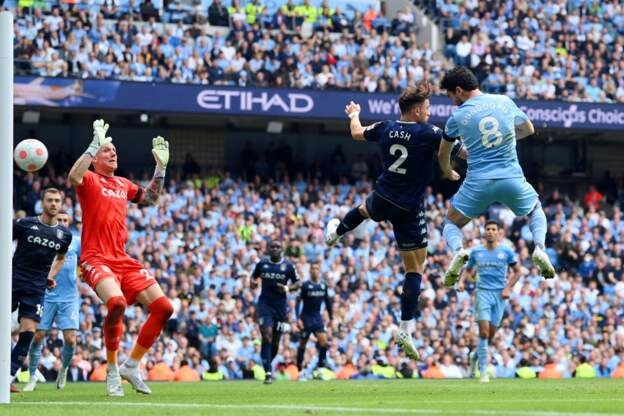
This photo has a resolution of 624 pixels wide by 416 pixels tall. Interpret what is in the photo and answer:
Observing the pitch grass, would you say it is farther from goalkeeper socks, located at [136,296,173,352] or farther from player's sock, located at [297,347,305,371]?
player's sock, located at [297,347,305,371]

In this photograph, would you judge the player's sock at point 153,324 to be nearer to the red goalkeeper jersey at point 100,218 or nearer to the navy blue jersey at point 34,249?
the red goalkeeper jersey at point 100,218

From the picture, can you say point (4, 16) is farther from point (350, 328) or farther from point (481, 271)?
point (350, 328)

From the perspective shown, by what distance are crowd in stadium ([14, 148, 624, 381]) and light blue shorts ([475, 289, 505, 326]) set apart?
5698 mm

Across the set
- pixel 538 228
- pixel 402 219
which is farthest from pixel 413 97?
pixel 538 228

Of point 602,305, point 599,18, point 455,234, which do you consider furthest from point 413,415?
point 599,18

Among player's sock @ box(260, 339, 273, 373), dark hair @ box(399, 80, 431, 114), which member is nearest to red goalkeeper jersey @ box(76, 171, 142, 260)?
dark hair @ box(399, 80, 431, 114)

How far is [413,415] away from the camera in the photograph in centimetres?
1030

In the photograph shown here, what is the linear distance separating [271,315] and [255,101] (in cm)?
1192

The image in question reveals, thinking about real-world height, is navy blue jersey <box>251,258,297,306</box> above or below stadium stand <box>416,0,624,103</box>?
below

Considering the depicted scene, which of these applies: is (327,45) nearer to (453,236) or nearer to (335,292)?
(335,292)

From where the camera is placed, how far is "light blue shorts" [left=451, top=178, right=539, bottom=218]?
1388cm

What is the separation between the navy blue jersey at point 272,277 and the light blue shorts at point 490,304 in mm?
3341

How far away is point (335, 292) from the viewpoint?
104ft

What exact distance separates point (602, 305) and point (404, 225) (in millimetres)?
19888
